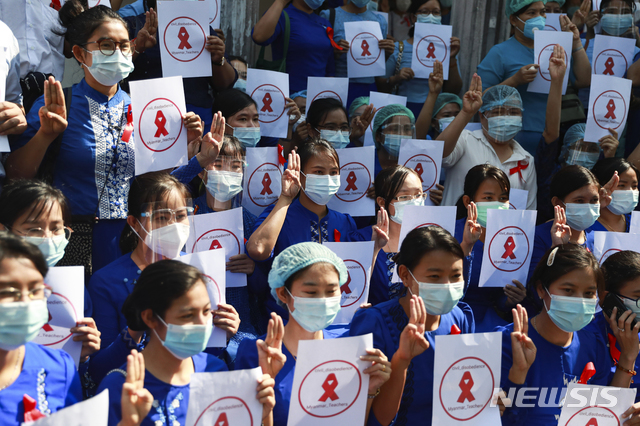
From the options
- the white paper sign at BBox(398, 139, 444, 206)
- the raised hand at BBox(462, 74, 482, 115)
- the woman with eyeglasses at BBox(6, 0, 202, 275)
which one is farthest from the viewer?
the raised hand at BBox(462, 74, 482, 115)

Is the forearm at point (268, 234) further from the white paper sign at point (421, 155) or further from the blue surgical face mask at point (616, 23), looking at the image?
the blue surgical face mask at point (616, 23)

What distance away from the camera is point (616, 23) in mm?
7160

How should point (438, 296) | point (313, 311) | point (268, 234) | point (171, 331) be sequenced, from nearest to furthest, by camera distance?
point (171, 331), point (313, 311), point (438, 296), point (268, 234)

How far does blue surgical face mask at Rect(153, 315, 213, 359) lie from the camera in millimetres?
2869

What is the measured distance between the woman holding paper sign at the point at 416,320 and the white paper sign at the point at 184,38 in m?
2.27

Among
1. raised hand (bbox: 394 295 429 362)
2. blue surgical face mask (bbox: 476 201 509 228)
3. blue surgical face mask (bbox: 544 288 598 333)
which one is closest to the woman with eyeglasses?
raised hand (bbox: 394 295 429 362)

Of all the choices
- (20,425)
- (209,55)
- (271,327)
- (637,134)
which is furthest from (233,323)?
(637,134)

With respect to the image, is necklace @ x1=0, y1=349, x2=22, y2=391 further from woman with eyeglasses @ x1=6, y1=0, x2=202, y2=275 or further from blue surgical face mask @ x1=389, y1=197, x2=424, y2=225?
blue surgical face mask @ x1=389, y1=197, x2=424, y2=225

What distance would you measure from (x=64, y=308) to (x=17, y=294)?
522 millimetres

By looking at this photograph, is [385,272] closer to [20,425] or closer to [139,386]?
[139,386]

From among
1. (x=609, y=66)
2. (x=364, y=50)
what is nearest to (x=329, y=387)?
(x=364, y=50)

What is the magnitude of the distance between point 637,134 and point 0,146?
6.13 metres

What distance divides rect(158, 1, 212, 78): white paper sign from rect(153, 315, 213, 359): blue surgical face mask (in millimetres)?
2556

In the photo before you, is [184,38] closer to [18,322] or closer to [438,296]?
[438,296]
